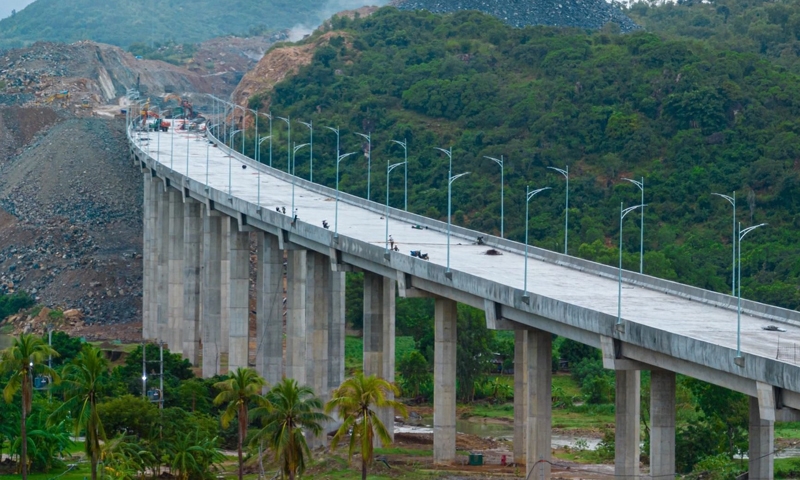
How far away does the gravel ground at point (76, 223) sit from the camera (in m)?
121

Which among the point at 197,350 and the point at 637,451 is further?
the point at 197,350

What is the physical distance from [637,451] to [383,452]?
16621 millimetres

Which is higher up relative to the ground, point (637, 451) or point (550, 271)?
point (550, 271)

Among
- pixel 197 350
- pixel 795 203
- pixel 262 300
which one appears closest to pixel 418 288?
pixel 262 300

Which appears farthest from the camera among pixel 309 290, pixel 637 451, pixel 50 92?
pixel 50 92

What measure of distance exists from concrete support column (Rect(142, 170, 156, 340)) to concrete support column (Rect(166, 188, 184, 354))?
234 inches

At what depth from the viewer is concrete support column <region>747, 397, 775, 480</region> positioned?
173 ft

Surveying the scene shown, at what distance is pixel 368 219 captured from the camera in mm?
82062

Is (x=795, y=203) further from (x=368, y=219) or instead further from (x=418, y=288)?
(x=418, y=288)

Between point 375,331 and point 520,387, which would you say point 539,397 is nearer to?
point 520,387

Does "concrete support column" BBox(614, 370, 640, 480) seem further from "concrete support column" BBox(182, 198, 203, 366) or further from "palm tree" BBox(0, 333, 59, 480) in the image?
"concrete support column" BBox(182, 198, 203, 366)

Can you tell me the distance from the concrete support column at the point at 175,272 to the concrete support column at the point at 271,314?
20.3 meters

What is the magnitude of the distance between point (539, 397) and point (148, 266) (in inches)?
2428

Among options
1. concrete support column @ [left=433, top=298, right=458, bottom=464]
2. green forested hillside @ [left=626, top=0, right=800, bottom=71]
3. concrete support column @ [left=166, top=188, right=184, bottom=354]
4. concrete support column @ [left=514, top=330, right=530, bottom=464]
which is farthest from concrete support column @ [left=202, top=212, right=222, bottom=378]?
green forested hillside @ [left=626, top=0, right=800, bottom=71]
